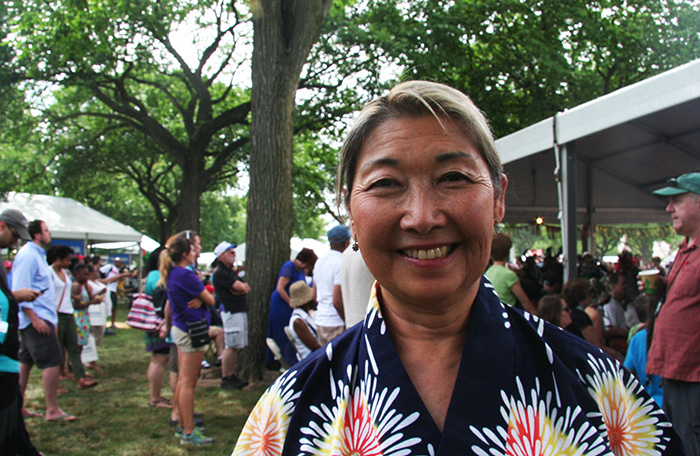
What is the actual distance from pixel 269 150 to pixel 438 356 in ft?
22.1

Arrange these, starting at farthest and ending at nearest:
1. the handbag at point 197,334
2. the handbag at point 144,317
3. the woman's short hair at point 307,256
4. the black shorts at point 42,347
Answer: the woman's short hair at point 307,256 < the handbag at point 144,317 < the black shorts at point 42,347 < the handbag at point 197,334

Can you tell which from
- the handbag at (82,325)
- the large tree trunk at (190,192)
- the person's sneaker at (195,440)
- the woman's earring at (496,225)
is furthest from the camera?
the large tree trunk at (190,192)

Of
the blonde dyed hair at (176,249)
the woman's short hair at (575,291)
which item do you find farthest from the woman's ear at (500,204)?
the blonde dyed hair at (176,249)

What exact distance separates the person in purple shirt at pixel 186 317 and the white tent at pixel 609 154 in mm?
2978

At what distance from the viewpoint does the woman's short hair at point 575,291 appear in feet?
16.3

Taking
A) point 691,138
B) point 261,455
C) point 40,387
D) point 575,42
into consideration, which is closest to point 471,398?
point 261,455

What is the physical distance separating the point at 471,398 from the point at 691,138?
5997 millimetres

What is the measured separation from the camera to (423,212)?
1.15m

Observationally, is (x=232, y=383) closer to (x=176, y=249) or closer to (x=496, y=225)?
(x=176, y=249)

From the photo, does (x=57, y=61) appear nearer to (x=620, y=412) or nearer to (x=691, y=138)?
(x=691, y=138)

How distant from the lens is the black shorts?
5641mm

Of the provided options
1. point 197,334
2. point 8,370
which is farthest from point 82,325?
point 8,370

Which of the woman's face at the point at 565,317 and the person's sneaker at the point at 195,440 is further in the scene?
the person's sneaker at the point at 195,440

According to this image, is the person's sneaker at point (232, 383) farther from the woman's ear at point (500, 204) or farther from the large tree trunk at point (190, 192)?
the large tree trunk at point (190, 192)
